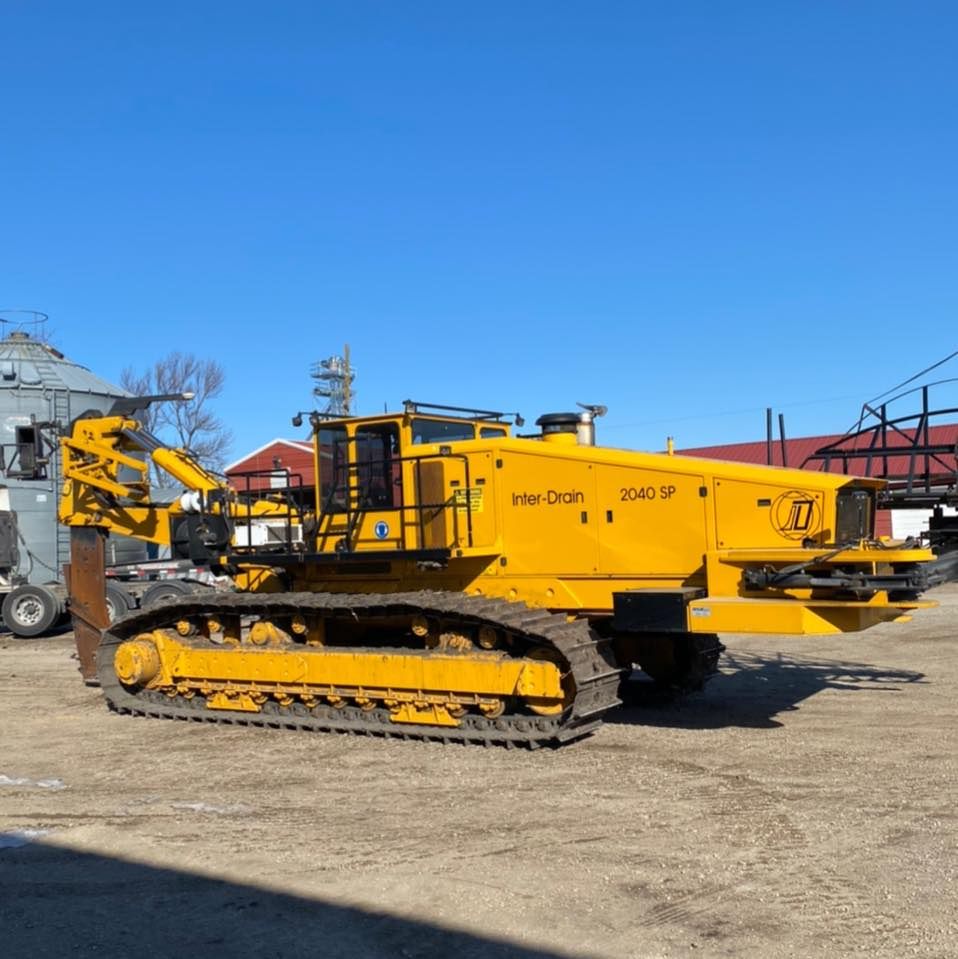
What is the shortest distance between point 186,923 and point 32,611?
54.3ft

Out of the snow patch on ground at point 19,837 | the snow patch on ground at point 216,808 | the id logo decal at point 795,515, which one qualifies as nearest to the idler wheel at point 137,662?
the snow patch on ground at point 216,808

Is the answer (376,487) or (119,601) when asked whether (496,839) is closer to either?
(376,487)

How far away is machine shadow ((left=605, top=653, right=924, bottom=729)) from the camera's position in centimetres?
1034

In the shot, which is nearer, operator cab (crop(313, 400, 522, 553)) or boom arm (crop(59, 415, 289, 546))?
operator cab (crop(313, 400, 522, 553))

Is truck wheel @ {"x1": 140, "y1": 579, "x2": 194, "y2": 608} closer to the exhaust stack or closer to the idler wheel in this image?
the idler wheel

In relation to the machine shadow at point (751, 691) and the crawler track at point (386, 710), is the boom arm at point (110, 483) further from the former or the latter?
the machine shadow at point (751, 691)

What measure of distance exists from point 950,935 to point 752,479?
4803 millimetres

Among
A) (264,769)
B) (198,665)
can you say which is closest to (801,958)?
(264,769)

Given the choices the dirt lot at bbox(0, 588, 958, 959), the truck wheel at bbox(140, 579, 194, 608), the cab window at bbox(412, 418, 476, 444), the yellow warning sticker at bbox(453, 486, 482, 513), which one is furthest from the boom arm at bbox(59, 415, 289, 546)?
the truck wheel at bbox(140, 579, 194, 608)

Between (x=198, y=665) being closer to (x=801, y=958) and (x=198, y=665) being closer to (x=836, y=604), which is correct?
(x=836, y=604)

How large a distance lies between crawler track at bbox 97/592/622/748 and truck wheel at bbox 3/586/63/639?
9622mm

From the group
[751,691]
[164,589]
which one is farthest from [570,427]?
[164,589]

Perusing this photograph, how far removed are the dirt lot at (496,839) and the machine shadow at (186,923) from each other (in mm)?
15

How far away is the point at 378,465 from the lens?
10.3 m
